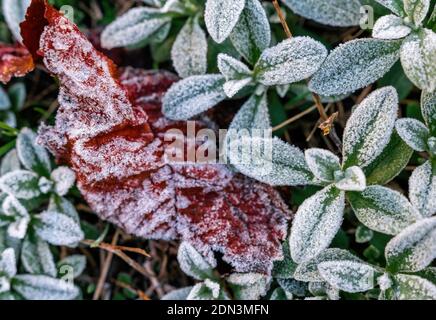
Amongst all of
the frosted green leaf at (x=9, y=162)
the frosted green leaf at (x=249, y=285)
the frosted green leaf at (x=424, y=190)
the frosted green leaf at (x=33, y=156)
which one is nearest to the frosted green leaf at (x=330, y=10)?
the frosted green leaf at (x=424, y=190)

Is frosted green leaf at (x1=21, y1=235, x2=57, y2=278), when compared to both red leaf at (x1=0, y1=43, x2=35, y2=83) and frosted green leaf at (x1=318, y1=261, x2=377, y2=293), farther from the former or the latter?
frosted green leaf at (x1=318, y1=261, x2=377, y2=293)

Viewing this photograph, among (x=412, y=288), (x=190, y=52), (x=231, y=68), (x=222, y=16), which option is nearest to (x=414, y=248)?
(x=412, y=288)

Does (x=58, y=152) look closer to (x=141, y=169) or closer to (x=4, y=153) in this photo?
(x=141, y=169)

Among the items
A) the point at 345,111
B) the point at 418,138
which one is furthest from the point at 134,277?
the point at 418,138

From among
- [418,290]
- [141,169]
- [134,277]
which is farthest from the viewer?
[134,277]

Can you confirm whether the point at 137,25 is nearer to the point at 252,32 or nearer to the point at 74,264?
the point at 252,32

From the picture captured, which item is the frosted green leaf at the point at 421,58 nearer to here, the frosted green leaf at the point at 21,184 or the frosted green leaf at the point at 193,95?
the frosted green leaf at the point at 193,95

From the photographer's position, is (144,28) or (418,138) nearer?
Result: (418,138)
